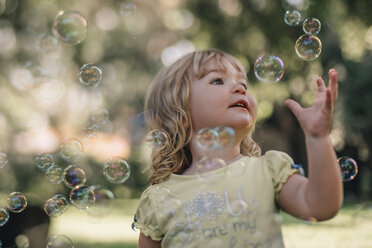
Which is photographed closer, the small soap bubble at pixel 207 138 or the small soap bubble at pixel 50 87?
the small soap bubble at pixel 207 138

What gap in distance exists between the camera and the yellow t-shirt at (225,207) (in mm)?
1679

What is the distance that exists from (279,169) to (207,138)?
0.40m

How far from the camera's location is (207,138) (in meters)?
1.98

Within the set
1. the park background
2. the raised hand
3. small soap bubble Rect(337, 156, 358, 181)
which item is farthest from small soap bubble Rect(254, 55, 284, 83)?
the park background

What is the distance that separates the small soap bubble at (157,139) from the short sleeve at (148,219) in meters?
0.29

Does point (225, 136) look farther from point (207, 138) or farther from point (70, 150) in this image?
point (70, 150)

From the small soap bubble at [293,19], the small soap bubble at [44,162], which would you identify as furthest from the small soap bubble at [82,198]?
the small soap bubble at [293,19]

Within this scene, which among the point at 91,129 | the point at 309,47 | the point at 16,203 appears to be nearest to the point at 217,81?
the point at 309,47

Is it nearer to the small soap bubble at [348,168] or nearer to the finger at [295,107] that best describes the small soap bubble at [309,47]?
the small soap bubble at [348,168]

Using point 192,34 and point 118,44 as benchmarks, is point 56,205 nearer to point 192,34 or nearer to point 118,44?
point 192,34

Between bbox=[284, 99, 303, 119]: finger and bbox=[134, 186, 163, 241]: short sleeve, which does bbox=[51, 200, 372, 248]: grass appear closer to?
bbox=[134, 186, 163, 241]: short sleeve

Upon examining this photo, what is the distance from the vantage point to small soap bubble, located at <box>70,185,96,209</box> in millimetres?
2596

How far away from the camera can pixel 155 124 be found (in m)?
2.37

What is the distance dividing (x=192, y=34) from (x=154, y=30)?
257 centimetres
